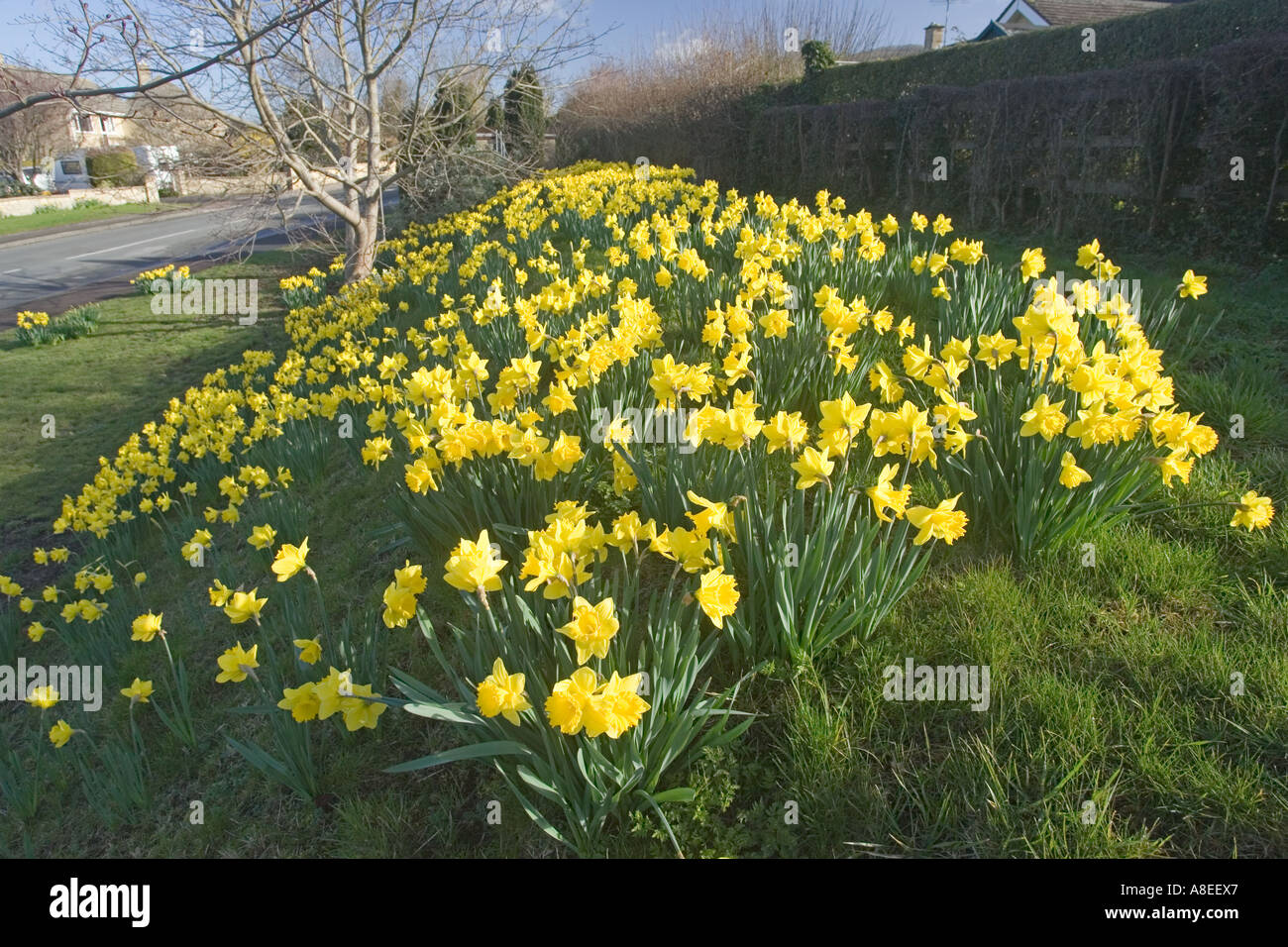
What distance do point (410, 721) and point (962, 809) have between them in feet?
5.38

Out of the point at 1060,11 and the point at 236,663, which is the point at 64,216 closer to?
the point at 236,663

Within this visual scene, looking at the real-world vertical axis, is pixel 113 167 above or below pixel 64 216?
above

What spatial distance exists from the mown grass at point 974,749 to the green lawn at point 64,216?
24.8m

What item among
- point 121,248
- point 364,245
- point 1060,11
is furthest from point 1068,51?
point 121,248

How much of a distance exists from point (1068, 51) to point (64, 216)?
1194 inches

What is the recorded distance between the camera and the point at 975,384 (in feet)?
9.03

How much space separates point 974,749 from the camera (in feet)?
6.38

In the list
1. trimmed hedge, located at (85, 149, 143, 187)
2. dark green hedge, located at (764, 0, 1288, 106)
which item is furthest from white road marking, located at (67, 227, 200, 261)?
dark green hedge, located at (764, 0, 1288, 106)

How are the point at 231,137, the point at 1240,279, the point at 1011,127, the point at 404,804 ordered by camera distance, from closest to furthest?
1. the point at 404,804
2. the point at 1240,279
3. the point at 1011,127
4. the point at 231,137

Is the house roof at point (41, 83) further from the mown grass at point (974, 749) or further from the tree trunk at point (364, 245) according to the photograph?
the tree trunk at point (364, 245)

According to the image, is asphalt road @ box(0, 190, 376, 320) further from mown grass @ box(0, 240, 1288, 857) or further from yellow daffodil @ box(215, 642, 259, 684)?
mown grass @ box(0, 240, 1288, 857)

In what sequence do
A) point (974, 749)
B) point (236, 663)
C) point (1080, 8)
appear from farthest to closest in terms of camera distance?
point (1080, 8) → point (236, 663) → point (974, 749)
